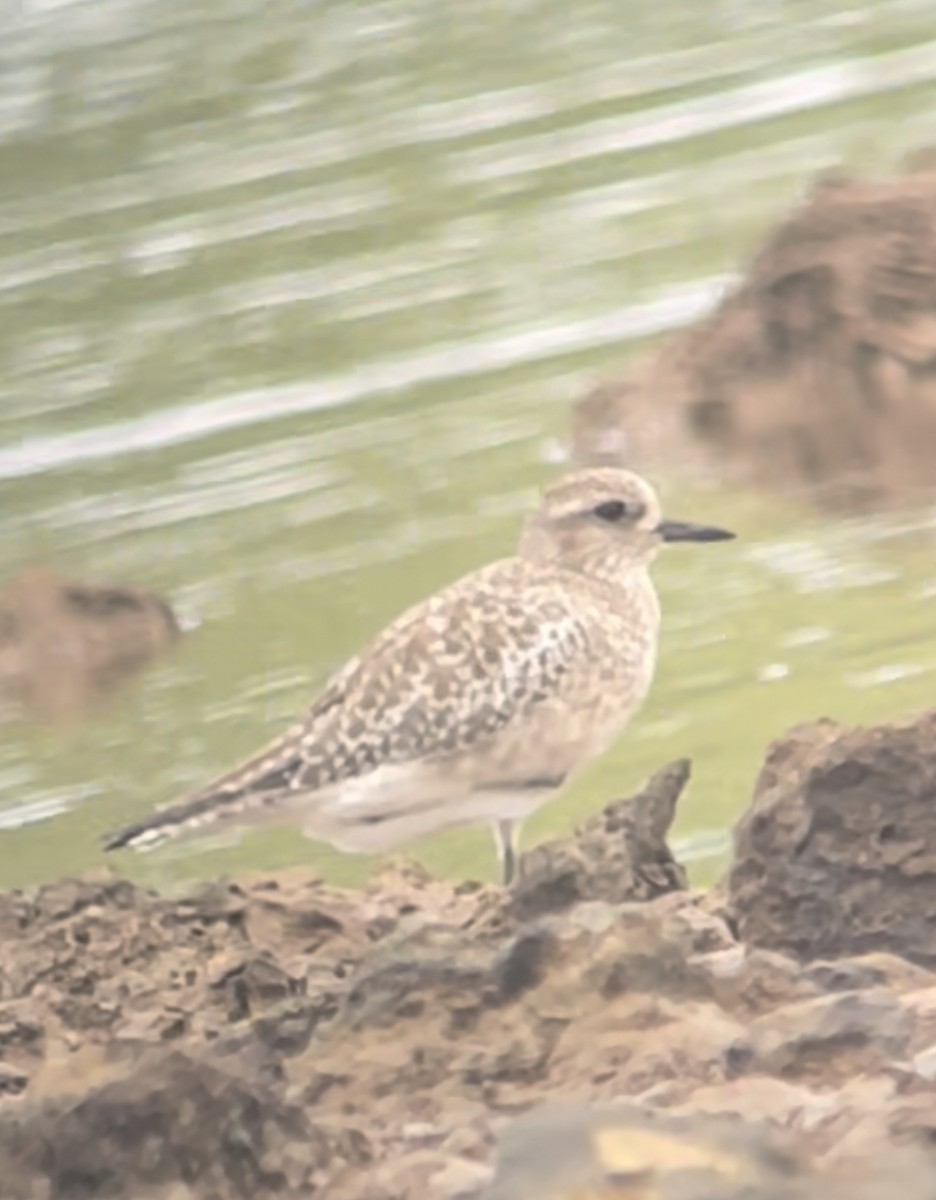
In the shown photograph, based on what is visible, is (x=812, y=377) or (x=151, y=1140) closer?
(x=151, y=1140)

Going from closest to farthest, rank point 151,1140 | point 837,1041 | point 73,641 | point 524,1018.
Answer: point 151,1140, point 837,1041, point 524,1018, point 73,641

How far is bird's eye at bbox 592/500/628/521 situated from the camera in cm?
267

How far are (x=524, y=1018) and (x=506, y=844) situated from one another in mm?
308

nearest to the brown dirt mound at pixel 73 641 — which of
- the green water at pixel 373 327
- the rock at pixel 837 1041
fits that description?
the green water at pixel 373 327

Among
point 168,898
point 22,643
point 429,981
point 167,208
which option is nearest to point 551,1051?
point 429,981

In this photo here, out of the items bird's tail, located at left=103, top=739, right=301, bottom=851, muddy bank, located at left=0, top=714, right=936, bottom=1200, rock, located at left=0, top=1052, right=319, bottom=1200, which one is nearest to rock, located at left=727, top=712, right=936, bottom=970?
muddy bank, located at left=0, top=714, right=936, bottom=1200

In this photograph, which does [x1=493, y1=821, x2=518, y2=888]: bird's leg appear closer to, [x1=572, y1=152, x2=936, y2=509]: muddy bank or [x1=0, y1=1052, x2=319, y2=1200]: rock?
[x1=572, y1=152, x2=936, y2=509]: muddy bank

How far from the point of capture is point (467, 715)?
8.64 ft

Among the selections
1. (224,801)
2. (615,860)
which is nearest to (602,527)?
(615,860)

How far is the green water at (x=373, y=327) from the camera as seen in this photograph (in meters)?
2.66

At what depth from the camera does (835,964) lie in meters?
2.46

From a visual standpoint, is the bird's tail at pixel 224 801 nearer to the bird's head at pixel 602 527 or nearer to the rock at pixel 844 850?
the bird's head at pixel 602 527

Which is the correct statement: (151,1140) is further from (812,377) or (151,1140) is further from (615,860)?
(812,377)

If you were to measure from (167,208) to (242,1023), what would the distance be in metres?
0.89
